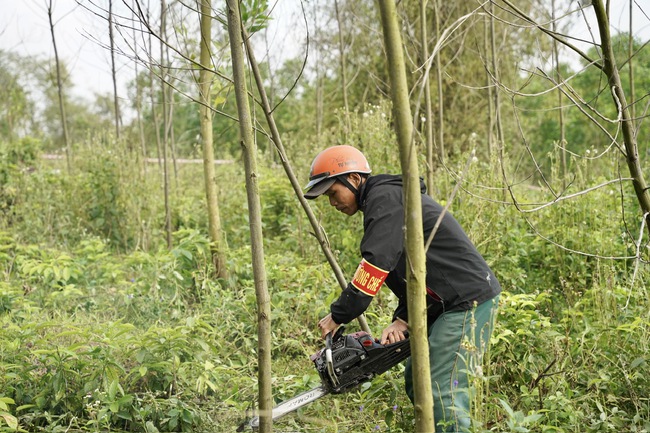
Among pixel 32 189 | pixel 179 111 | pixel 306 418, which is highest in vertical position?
pixel 179 111

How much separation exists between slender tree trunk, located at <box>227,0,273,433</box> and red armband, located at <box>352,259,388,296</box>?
515 mm

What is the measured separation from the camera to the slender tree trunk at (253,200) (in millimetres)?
2816

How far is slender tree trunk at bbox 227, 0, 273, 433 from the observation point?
282cm

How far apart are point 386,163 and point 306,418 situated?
10.7 feet

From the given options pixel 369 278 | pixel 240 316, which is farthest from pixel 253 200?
pixel 240 316

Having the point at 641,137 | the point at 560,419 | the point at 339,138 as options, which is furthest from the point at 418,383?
the point at 641,137

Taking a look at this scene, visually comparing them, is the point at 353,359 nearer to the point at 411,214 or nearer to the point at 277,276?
the point at 411,214

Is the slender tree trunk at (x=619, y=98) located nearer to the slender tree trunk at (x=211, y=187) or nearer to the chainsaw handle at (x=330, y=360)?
the chainsaw handle at (x=330, y=360)

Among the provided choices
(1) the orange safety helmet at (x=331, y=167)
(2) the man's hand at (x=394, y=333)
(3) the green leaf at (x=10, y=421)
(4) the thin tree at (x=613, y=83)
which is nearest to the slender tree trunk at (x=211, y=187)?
(1) the orange safety helmet at (x=331, y=167)

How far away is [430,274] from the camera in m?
3.48

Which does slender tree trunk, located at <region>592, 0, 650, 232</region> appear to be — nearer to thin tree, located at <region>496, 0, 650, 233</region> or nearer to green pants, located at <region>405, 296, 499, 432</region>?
thin tree, located at <region>496, 0, 650, 233</region>

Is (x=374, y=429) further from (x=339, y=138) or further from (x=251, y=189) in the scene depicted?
(x=339, y=138)

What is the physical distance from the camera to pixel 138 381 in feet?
14.0

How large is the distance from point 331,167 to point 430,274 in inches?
30.4
